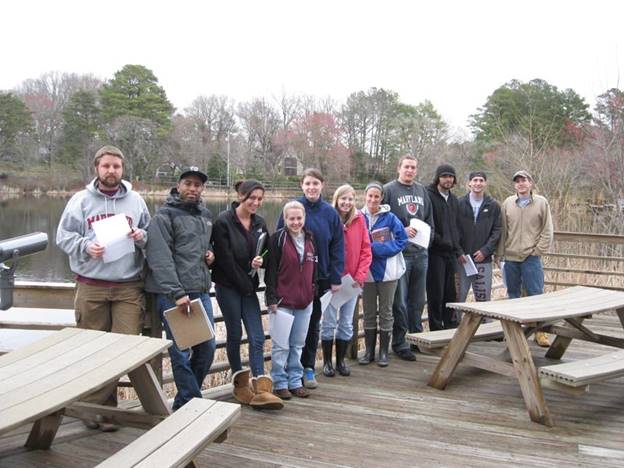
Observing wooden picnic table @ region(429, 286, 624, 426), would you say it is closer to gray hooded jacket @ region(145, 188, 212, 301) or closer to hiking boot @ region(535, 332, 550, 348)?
hiking boot @ region(535, 332, 550, 348)

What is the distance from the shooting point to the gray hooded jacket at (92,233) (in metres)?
3.10

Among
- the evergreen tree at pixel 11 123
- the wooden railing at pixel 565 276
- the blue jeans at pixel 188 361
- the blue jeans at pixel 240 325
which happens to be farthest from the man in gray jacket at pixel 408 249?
the evergreen tree at pixel 11 123

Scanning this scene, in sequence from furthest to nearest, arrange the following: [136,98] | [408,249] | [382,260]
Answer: [136,98]
[408,249]
[382,260]

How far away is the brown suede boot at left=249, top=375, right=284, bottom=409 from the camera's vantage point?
365cm

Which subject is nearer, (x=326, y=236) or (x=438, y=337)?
(x=326, y=236)

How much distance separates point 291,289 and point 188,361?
0.84 metres

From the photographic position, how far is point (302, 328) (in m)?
3.95

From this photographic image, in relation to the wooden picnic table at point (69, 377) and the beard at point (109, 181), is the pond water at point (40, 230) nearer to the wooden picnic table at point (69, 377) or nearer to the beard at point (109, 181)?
the beard at point (109, 181)

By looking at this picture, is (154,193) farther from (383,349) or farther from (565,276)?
(383,349)

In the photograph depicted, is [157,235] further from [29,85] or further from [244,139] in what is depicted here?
[29,85]

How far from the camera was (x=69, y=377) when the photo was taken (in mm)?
2225

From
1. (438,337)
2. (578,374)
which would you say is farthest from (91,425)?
(578,374)

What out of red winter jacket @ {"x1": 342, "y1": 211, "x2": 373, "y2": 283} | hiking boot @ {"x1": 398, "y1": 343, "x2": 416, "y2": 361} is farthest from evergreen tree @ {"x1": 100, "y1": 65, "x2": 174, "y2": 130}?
red winter jacket @ {"x1": 342, "y1": 211, "x2": 373, "y2": 283}

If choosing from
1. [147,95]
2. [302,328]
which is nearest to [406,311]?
[302,328]
